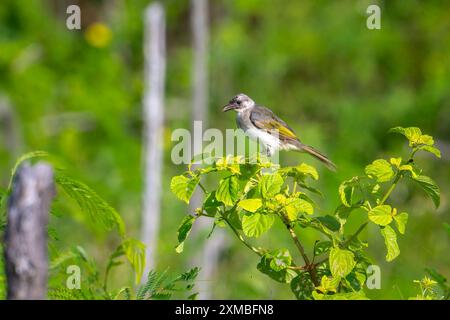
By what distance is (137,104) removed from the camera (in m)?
10.7

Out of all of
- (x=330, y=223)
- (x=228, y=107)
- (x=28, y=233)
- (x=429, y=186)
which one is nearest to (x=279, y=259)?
(x=330, y=223)

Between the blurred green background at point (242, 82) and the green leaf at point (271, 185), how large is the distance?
236 inches

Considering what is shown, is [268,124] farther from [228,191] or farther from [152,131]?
[228,191]

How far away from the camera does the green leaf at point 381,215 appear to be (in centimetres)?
221

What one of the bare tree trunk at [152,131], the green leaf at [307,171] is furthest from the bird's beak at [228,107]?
the green leaf at [307,171]

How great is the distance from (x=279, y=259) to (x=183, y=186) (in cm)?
32

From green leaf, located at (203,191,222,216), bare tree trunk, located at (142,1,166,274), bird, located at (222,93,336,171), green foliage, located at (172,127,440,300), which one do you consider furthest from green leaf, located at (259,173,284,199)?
bare tree trunk, located at (142,1,166,274)

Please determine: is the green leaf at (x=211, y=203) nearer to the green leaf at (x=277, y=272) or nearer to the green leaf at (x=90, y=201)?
the green leaf at (x=277, y=272)

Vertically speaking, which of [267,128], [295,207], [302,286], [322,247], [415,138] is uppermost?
[267,128]

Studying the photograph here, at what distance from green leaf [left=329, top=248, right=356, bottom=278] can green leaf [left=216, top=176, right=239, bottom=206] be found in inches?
11.2

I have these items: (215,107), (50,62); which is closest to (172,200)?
(215,107)

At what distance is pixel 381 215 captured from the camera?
2.23 m

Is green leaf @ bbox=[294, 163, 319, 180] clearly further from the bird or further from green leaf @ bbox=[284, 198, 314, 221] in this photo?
the bird

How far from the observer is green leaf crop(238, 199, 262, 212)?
2213 mm
